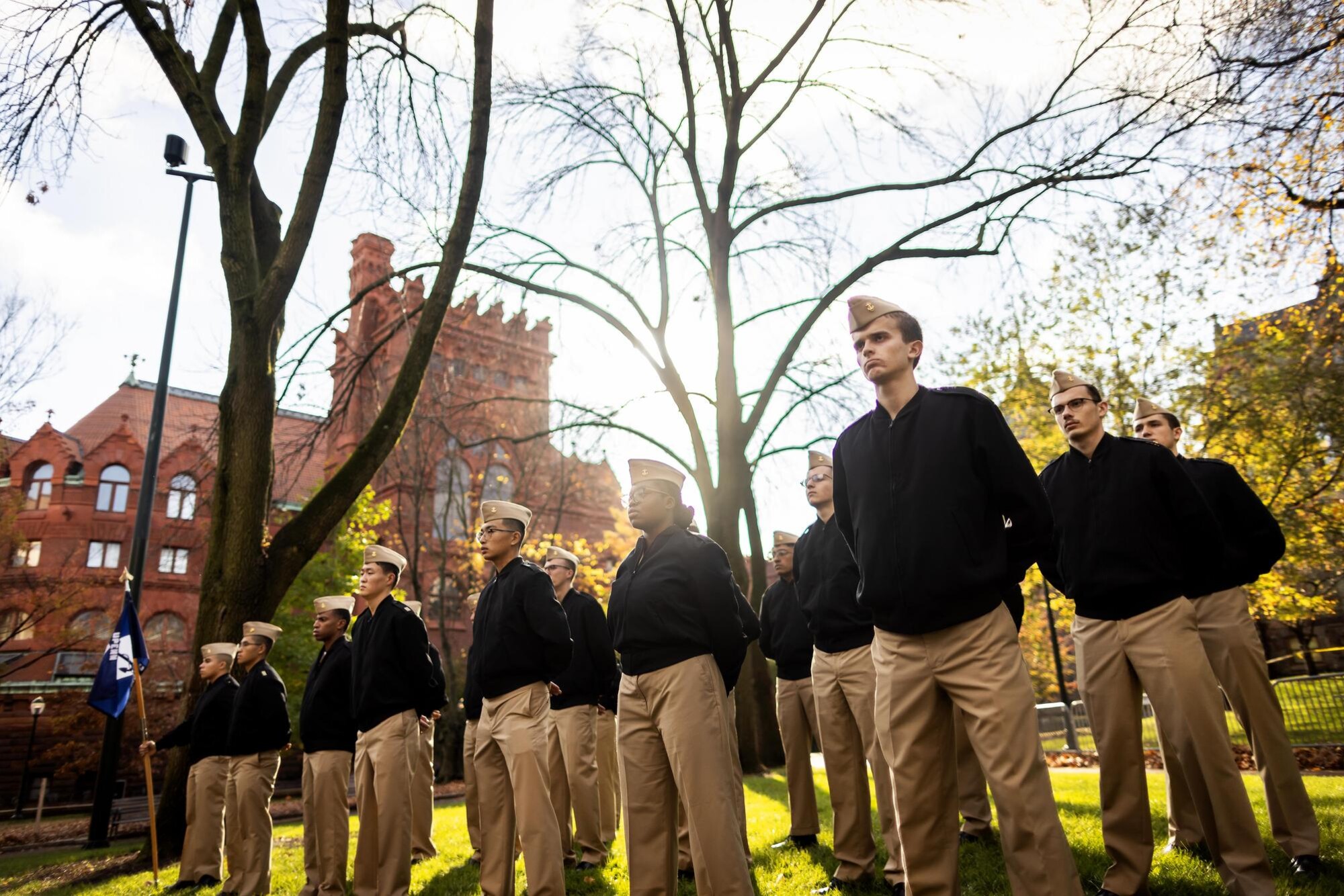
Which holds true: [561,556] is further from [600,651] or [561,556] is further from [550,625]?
[550,625]

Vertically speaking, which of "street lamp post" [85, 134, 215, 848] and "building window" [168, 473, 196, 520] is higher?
"building window" [168, 473, 196, 520]

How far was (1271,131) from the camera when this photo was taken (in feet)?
35.2

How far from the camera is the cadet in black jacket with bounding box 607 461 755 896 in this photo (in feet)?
13.9

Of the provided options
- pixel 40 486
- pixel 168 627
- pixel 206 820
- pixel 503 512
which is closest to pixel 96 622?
pixel 168 627

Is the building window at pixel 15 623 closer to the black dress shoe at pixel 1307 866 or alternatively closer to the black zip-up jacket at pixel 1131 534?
the black zip-up jacket at pixel 1131 534

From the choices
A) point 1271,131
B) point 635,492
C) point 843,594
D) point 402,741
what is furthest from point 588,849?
point 1271,131

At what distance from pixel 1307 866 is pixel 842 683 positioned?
8.76 ft

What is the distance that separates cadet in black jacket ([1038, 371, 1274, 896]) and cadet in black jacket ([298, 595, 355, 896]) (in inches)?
212

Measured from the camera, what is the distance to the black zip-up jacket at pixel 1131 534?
4.39 m

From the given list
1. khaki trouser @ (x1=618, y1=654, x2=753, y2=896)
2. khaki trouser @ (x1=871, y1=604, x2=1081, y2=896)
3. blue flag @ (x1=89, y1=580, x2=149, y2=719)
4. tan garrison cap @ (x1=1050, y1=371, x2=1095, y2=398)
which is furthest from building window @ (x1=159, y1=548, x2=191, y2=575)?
khaki trouser @ (x1=871, y1=604, x2=1081, y2=896)

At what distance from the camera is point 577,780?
7766 mm

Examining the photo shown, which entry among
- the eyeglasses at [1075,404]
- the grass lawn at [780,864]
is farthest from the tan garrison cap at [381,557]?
the eyeglasses at [1075,404]

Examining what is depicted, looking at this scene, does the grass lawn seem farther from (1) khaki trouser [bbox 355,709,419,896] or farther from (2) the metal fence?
(2) the metal fence

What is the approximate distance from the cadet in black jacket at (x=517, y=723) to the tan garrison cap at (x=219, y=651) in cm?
443
